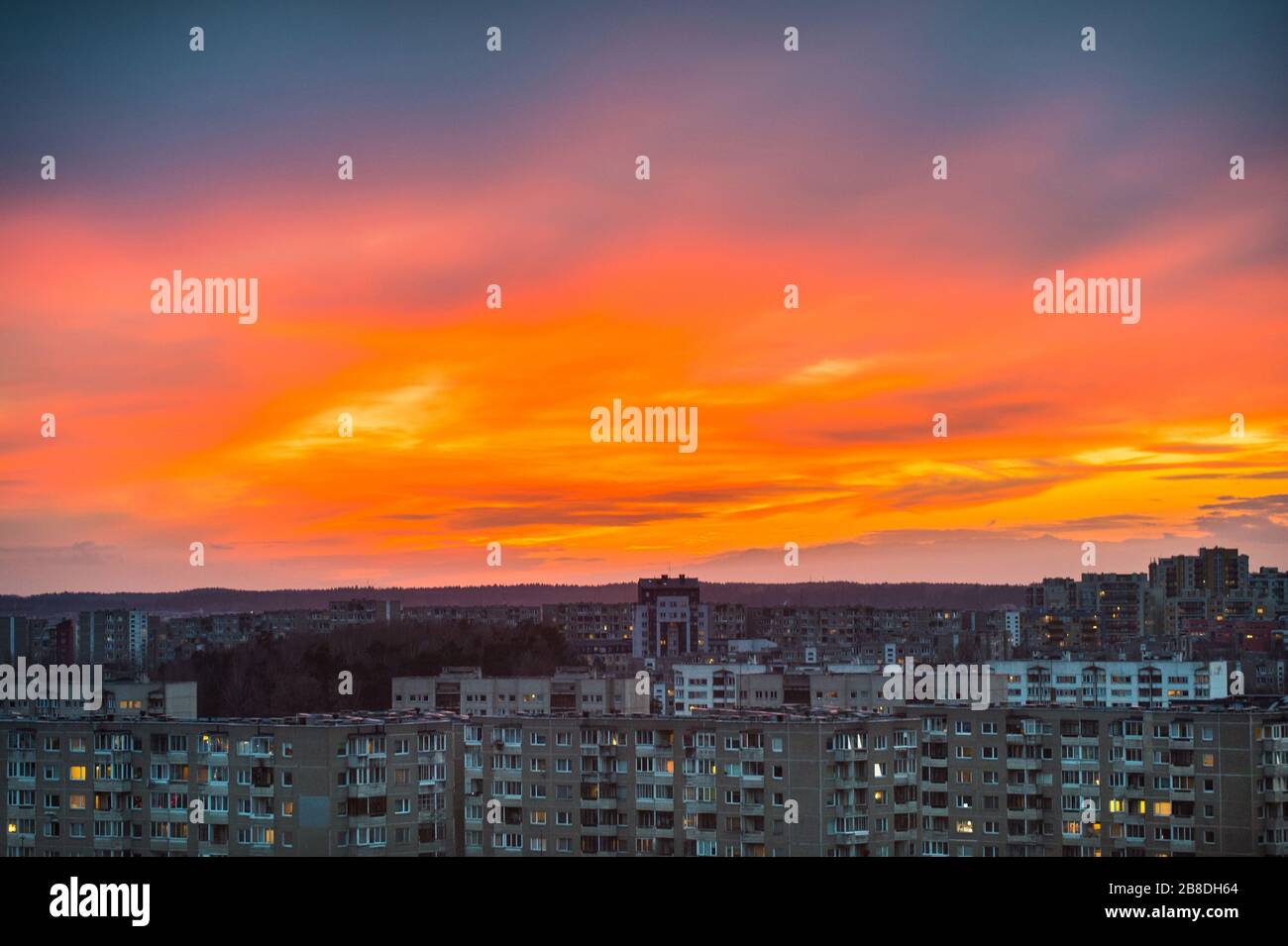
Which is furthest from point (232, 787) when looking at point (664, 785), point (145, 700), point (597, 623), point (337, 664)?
point (597, 623)

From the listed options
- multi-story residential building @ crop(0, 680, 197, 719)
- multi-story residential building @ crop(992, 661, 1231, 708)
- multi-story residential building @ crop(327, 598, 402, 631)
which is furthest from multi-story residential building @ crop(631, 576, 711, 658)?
multi-story residential building @ crop(0, 680, 197, 719)

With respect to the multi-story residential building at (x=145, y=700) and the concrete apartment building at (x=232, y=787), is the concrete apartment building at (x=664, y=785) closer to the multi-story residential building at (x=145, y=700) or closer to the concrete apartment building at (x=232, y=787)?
the concrete apartment building at (x=232, y=787)

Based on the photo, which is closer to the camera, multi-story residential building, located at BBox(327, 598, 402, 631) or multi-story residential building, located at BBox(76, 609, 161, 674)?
multi-story residential building, located at BBox(76, 609, 161, 674)

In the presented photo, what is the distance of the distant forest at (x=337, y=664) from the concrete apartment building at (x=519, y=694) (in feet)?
7.30

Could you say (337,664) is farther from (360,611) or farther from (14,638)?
(360,611)

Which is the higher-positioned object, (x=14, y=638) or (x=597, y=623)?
(x=14, y=638)

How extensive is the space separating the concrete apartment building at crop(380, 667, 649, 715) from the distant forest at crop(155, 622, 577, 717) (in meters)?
2.22

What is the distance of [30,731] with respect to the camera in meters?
18.9

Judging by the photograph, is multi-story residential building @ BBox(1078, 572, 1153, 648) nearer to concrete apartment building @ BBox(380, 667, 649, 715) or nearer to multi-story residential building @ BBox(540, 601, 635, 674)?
multi-story residential building @ BBox(540, 601, 635, 674)

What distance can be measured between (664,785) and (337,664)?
72.3ft

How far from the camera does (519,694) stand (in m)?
32.4

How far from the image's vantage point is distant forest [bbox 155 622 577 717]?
36156 mm

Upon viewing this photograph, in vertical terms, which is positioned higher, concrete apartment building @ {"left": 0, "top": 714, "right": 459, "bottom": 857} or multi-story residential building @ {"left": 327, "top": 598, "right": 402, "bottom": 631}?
multi-story residential building @ {"left": 327, "top": 598, "right": 402, "bottom": 631}
